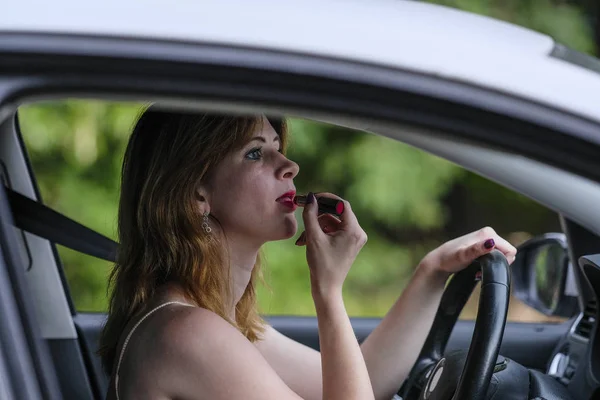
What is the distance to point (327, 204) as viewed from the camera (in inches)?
69.3

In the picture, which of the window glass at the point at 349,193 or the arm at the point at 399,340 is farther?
the window glass at the point at 349,193

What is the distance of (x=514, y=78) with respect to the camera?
1025mm

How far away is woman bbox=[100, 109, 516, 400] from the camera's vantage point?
5.08ft

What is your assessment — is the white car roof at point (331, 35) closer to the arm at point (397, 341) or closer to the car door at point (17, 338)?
the car door at point (17, 338)

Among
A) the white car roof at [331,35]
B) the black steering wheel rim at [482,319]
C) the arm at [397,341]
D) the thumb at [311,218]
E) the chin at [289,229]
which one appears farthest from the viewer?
the arm at [397,341]

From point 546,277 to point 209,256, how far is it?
0.91 metres

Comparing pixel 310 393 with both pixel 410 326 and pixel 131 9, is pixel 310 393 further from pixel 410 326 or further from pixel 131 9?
pixel 131 9

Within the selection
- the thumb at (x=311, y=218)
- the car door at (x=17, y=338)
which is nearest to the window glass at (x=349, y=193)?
the thumb at (x=311, y=218)

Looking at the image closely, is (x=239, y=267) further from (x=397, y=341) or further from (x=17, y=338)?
(x=17, y=338)

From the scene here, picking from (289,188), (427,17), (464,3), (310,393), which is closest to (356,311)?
(464,3)

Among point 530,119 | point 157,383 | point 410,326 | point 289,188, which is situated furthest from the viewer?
point 410,326

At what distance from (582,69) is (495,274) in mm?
620

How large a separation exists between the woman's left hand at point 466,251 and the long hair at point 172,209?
45cm

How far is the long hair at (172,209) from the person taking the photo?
1736 millimetres
